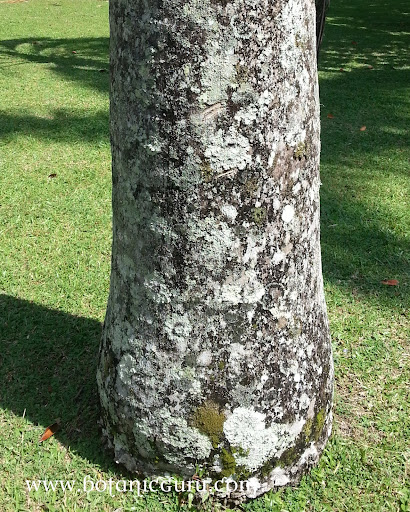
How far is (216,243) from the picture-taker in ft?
6.73

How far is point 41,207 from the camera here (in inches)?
189

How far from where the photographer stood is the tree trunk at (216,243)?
190cm

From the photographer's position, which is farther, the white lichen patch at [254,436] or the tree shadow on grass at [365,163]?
the tree shadow on grass at [365,163]

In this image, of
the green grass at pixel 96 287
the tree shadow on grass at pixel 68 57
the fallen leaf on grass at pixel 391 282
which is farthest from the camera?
the tree shadow on grass at pixel 68 57

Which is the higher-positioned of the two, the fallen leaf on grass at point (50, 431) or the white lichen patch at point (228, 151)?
the white lichen patch at point (228, 151)

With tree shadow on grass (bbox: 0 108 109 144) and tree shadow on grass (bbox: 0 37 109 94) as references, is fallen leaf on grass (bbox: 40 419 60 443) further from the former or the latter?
tree shadow on grass (bbox: 0 37 109 94)

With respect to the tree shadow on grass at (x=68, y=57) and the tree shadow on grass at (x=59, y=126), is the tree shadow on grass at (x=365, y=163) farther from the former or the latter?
the tree shadow on grass at (x=68, y=57)

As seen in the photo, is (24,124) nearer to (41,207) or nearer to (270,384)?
(41,207)

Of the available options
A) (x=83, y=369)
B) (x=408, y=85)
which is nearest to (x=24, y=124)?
(x=83, y=369)

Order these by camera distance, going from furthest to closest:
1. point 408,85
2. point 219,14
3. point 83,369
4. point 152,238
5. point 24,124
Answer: point 408,85, point 24,124, point 83,369, point 152,238, point 219,14

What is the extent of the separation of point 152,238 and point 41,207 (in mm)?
2934

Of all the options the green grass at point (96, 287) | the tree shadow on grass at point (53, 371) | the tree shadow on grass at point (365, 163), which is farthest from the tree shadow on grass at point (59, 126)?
the tree shadow on grass at point (53, 371)

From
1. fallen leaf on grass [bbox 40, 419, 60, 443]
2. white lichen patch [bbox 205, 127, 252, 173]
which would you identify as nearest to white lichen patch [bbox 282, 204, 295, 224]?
white lichen patch [bbox 205, 127, 252, 173]

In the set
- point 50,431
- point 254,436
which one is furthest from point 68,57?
point 254,436
